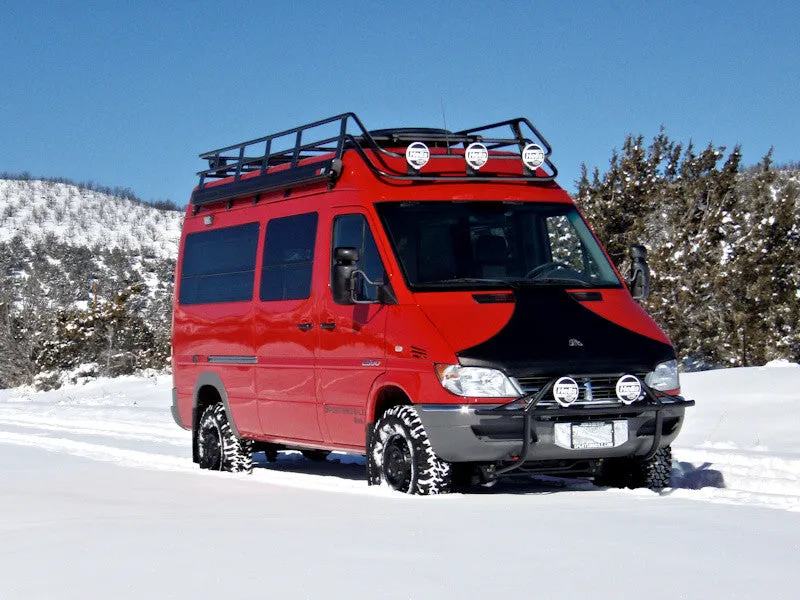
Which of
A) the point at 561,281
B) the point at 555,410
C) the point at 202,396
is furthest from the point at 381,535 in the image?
the point at 202,396

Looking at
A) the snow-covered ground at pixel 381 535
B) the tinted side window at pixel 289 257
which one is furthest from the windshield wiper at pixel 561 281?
the tinted side window at pixel 289 257

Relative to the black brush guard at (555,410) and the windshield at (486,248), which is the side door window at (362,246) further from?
the black brush guard at (555,410)

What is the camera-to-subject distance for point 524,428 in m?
8.69

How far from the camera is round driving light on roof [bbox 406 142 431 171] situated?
10016 mm

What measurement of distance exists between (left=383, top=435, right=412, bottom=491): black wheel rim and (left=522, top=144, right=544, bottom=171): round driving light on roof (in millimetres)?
2665

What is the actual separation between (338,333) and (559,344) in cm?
197

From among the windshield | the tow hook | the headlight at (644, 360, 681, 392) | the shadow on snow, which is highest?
the windshield

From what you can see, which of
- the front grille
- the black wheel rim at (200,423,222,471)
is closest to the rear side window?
the black wheel rim at (200,423,222,471)

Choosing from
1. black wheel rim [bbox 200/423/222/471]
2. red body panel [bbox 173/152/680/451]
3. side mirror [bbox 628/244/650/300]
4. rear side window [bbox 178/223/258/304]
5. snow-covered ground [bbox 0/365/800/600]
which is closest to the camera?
snow-covered ground [bbox 0/365/800/600]

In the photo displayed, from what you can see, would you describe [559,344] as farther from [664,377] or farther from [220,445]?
[220,445]

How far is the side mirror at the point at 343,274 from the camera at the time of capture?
9.45 m

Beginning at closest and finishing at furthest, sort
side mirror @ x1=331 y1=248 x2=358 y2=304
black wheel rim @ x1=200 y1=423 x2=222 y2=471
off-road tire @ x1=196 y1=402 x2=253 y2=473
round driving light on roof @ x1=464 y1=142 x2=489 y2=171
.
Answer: side mirror @ x1=331 y1=248 x2=358 y2=304, round driving light on roof @ x1=464 y1=142 x2=489 y2=171, off-road tire @ x1=196 y1=402 x2=253 y2=473, black wheel rim @ x1=200 y1=423 x2=222 y2=471

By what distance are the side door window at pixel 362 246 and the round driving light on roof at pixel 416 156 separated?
0.55 m

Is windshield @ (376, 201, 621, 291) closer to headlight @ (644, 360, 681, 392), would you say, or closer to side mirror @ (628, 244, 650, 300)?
side mirror @ (628, 244, 650, 300)
